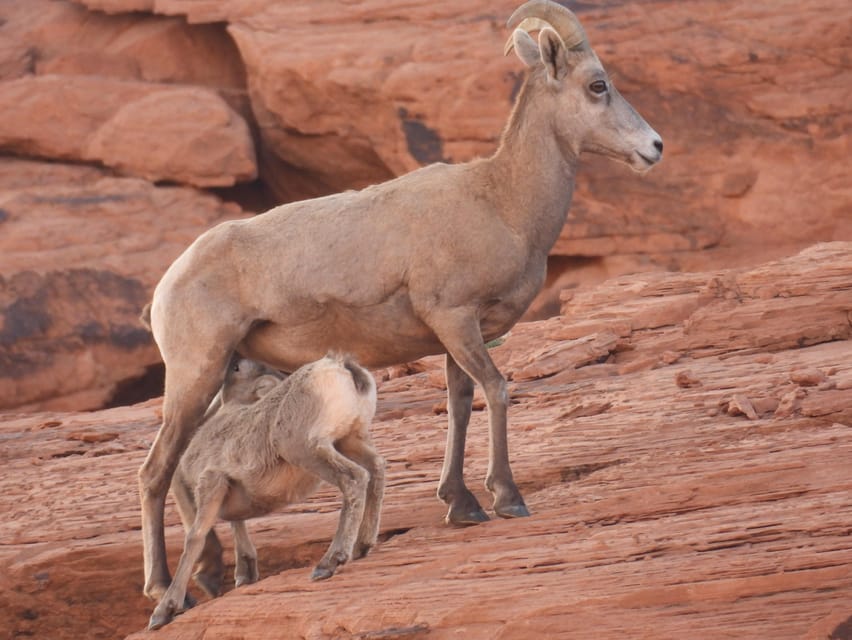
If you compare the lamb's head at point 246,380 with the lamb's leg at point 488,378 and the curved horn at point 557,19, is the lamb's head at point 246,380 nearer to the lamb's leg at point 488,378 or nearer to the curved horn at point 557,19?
the lamb's leg at point 488,378

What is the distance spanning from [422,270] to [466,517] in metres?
1.29

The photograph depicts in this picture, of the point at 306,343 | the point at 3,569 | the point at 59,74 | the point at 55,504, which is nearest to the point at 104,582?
the point at 3,569

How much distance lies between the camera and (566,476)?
831cm

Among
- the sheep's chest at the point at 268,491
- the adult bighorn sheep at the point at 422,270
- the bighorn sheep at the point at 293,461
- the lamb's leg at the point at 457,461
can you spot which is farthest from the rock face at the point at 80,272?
the lamb's leg at the point at 457,461

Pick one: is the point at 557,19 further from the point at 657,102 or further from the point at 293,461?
the point at 657,102

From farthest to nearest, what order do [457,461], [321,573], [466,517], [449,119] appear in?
[449,119], [457,461], [466,517], [321,573]

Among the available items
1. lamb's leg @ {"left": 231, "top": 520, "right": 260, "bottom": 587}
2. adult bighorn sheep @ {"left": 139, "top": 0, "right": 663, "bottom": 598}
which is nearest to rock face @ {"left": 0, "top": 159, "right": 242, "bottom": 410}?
adult bighorn sheep @ {"left": 139, "top": 0, "right": 663, "bottom": 598}

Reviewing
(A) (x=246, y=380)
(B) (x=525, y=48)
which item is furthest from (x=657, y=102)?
(A) (x=246, y=380)

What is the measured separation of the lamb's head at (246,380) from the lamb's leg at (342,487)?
3.13 ft

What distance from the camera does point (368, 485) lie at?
7402 mm

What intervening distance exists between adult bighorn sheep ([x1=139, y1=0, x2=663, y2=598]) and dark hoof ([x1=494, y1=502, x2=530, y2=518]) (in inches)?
0.9

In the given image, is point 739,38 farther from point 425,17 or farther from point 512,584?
point 512,584

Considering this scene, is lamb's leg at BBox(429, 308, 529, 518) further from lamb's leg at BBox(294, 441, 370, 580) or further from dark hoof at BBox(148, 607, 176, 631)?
dark hoof at BBox(148, 607, 176, 631)

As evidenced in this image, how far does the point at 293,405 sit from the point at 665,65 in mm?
10355
